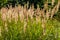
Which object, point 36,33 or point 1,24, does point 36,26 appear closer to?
point 36,33

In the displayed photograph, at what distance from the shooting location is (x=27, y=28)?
5.66m

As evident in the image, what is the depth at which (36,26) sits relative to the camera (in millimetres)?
5828

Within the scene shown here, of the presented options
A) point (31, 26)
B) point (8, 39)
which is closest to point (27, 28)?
point (31, 26)

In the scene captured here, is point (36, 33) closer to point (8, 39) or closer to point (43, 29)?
point (43, 29)

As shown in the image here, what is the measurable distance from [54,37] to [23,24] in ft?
2.61

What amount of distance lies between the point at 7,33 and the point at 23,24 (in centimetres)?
43

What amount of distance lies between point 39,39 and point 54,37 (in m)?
0.44

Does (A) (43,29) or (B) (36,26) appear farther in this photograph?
(B) (36,26)

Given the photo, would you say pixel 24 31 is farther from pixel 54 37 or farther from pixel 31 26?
pixel 54 37

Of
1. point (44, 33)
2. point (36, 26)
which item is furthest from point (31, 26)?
point (44, 33)

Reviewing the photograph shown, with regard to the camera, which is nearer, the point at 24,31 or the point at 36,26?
the point at 24,31

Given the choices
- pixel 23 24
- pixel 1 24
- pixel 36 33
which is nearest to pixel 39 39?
pixel 36 33

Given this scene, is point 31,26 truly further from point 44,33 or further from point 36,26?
point 44,33

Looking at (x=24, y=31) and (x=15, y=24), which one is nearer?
(x=24, y=31)
